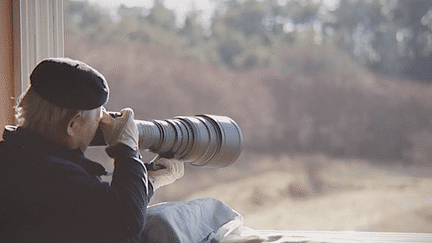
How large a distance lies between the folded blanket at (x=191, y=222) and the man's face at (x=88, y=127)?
1.18 ft

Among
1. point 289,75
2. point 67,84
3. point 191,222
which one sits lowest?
point 191,222

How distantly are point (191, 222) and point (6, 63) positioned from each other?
1.06 m

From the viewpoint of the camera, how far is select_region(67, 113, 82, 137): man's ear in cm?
93

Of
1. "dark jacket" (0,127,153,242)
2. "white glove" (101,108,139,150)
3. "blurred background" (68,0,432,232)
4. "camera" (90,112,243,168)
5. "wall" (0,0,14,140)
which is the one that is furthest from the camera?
"blurred background" (68,0,432,232)

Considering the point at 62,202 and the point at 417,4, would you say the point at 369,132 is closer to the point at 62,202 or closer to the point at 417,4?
the point at 417,4

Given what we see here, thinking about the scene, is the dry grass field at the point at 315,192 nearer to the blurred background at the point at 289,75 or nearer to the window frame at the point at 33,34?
the blurred background at the point at 289,75

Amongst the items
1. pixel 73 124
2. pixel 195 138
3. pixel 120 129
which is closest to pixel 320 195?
pixel 195 138

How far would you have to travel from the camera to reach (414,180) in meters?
2.94

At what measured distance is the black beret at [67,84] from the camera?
0.89m

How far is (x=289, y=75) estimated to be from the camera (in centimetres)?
297

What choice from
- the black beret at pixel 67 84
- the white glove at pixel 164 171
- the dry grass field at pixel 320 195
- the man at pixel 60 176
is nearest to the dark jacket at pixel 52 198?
the man at pixel 60 176

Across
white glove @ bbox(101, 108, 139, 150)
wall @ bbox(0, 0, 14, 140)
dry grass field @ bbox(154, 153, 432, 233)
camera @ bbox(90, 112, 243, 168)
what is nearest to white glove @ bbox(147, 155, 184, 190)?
camera @ bbox(90, 112, 243, 168)

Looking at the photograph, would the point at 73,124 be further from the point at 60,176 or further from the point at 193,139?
the point at 193,139

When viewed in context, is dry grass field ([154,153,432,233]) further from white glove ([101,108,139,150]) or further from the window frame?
white glove ([101,108,139,150])
